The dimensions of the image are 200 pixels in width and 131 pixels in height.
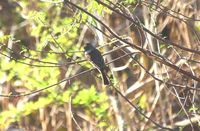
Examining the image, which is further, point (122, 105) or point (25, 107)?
point (25, 107)

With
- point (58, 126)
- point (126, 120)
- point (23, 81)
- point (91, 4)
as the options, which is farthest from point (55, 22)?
point (91, 4)

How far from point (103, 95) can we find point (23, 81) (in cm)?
127

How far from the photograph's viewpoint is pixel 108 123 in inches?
233

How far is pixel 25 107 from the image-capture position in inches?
254

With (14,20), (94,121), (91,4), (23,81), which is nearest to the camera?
(91,4)

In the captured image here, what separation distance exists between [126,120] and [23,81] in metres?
1.53

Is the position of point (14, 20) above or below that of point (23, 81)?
above

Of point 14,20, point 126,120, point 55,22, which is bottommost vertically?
point 126,120

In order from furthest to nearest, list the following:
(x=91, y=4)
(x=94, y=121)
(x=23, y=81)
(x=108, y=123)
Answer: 1. (x=23, y=81)
2. (x=94, y=121)
3. (x=108, y=123)
4. (x=91, y=4)

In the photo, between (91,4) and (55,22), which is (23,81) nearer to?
→ (55,22)

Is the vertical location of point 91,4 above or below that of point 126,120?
above

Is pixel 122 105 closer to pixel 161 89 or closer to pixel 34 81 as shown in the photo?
pixel 161 89

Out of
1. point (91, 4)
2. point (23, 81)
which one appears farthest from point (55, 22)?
point (91, 4)

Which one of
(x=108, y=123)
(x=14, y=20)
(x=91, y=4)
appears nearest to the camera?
(x=91, y=4)
